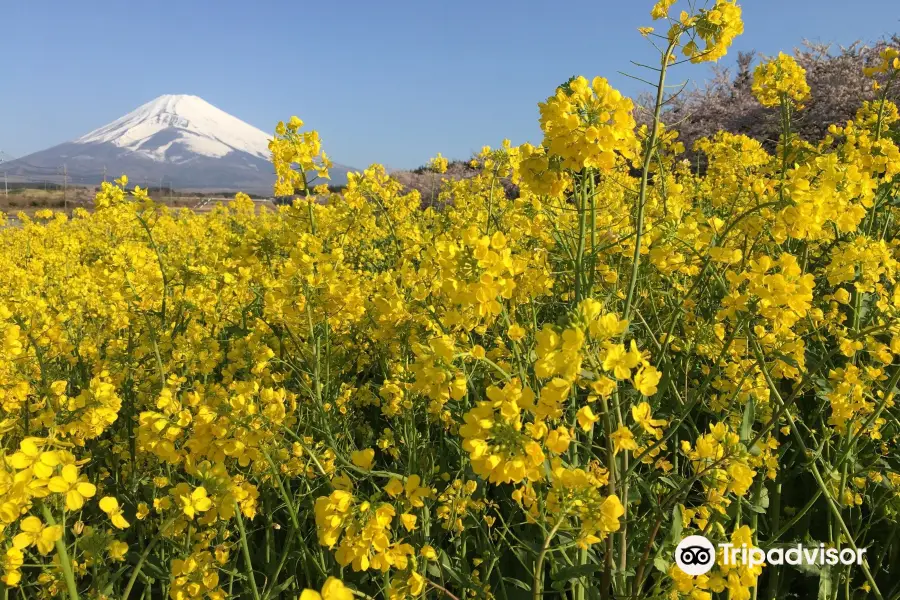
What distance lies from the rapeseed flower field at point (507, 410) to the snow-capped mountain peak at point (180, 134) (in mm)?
150605

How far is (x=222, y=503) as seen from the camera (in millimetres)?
1518

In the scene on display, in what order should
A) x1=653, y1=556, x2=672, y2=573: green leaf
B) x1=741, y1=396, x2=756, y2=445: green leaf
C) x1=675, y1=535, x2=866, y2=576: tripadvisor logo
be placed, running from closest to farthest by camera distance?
x1=675, y1=535, x2=866, y2=576: tripadvisor logo < x1=653, y1=556, x2=672, y2=573: green leaf < x1=741, y1=396, x2=756, y2=445: green leaf

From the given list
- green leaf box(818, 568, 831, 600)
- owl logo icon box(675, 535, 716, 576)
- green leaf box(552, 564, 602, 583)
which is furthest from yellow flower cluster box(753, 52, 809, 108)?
green leaf box(552, 564, 602, 583)

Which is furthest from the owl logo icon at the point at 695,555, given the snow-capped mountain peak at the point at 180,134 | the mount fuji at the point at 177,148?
the snow-capped mountain peak at the point at 180,134

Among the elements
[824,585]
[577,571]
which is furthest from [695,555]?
[824,585]

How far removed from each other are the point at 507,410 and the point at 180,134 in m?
183

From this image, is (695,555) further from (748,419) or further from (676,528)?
(748,419)

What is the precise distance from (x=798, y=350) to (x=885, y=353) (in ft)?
1.20

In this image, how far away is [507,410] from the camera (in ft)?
3.83

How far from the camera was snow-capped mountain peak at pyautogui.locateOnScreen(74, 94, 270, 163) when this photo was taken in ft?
471

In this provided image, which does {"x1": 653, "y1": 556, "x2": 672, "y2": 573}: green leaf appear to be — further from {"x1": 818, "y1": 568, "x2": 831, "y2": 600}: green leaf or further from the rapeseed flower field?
{"x1": 818, "y1": 568, "x2": 831, "y2": 600}: green leaf

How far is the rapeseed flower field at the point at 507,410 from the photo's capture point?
1.31m

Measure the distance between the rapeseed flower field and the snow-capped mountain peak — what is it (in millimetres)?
150605

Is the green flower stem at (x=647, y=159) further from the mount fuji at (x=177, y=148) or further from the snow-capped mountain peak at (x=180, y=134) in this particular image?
the snow-capped mountain peak at (x=180, y=134)
